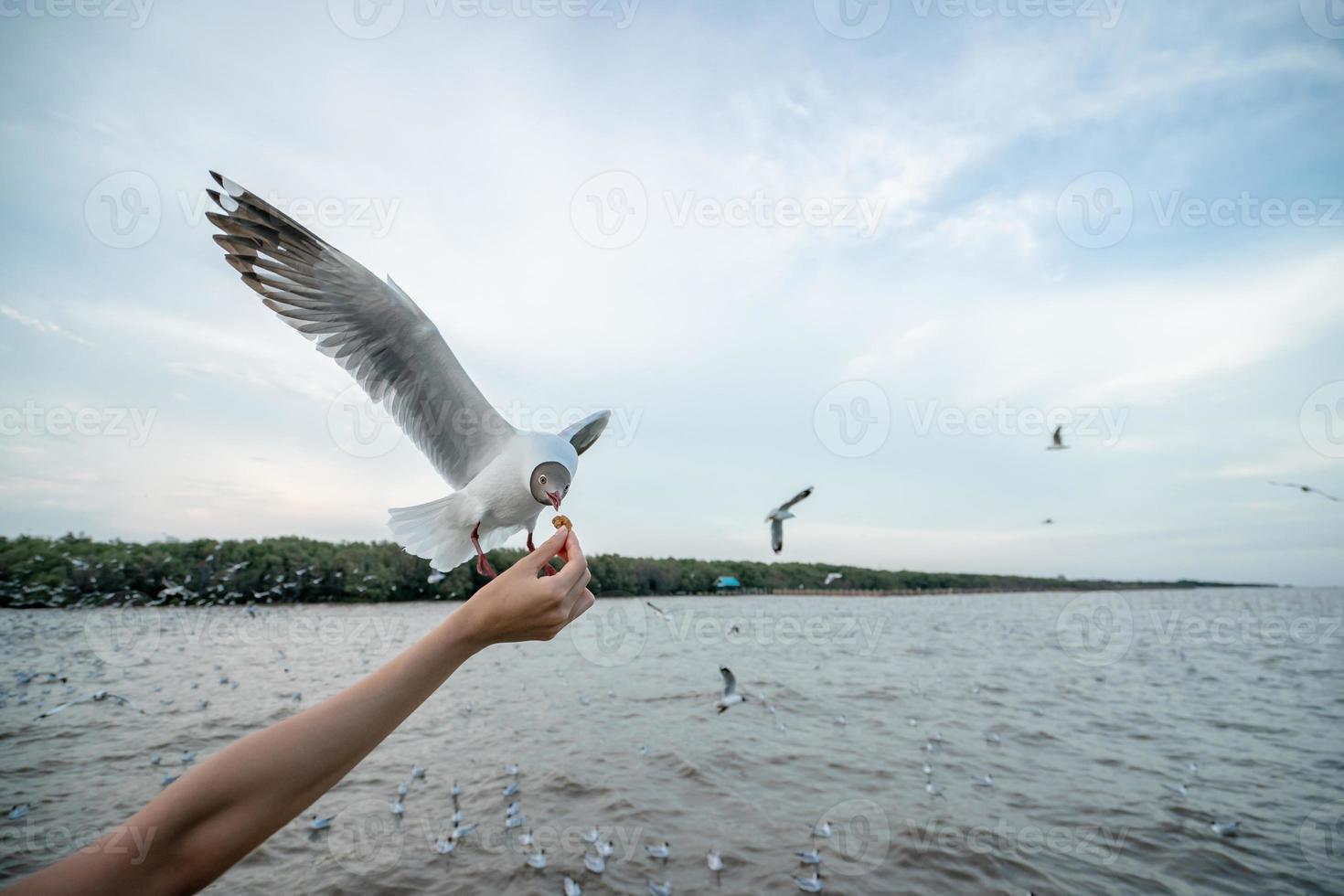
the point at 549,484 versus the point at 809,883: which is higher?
the point at 549,484

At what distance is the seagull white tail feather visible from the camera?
10.0ft

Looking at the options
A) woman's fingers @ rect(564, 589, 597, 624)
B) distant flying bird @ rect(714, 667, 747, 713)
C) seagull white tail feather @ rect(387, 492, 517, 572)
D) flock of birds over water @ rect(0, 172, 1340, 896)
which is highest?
flock of birds over water @ rect(0, 172, 1340, 896)

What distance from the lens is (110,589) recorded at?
35.6 metres

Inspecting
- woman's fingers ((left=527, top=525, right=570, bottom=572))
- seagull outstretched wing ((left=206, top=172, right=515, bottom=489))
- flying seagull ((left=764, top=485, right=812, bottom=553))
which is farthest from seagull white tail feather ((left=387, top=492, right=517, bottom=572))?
flying seagull ((left=764, top=485, right=812, bottom=553))

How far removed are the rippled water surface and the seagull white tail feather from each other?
415 cm

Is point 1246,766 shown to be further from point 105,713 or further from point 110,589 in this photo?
point 110,589

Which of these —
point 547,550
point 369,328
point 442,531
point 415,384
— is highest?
point 369,328

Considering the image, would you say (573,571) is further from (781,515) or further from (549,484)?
(781,515)

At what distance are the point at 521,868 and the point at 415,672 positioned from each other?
617 cm

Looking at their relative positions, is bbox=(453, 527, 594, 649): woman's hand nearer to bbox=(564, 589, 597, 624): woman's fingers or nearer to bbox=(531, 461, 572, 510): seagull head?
bbox=(564, 589, 597, 624): woman's fingers

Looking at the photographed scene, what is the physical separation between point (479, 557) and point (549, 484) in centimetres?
95

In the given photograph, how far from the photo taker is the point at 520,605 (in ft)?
3.83

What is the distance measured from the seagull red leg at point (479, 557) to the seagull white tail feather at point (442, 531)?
0.08ft

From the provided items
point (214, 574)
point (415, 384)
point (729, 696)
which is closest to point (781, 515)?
point (729, 696)
